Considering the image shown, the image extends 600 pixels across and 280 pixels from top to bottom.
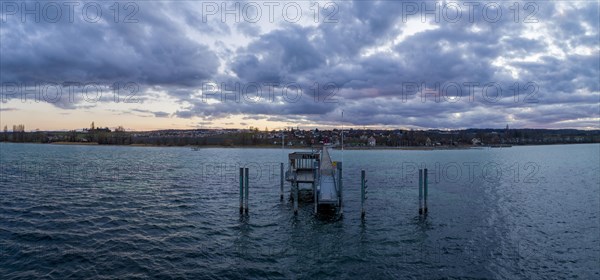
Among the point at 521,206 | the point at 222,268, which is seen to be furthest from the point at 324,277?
the point at 521,206

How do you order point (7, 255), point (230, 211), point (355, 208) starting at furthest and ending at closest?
point (355, 208)
point (230, 211)
point (7, 255)

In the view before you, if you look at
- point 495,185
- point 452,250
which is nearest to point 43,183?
point 452,250

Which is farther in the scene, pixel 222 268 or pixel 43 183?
pixel 43 183

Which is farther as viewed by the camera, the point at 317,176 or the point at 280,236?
the point at 317,176

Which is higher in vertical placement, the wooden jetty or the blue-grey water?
the wooden jetty

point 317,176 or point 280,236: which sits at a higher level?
point 317,176

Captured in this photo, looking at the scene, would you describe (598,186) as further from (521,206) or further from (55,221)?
(55,221)

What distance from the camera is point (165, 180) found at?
47062 mm

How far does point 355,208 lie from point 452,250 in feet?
36.9

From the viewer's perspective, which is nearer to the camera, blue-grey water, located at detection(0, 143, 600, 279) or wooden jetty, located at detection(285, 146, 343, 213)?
blue-grey water, located at detection(0, 143, 600, 279)

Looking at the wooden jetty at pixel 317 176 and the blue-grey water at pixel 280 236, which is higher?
the wooden jetty at pixel 317 176

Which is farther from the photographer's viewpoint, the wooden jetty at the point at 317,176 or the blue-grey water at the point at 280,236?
the wooden jetty at the point at 317,176

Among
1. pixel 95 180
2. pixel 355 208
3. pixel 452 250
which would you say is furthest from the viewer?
pixel 95 180

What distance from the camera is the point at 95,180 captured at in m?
44.2
